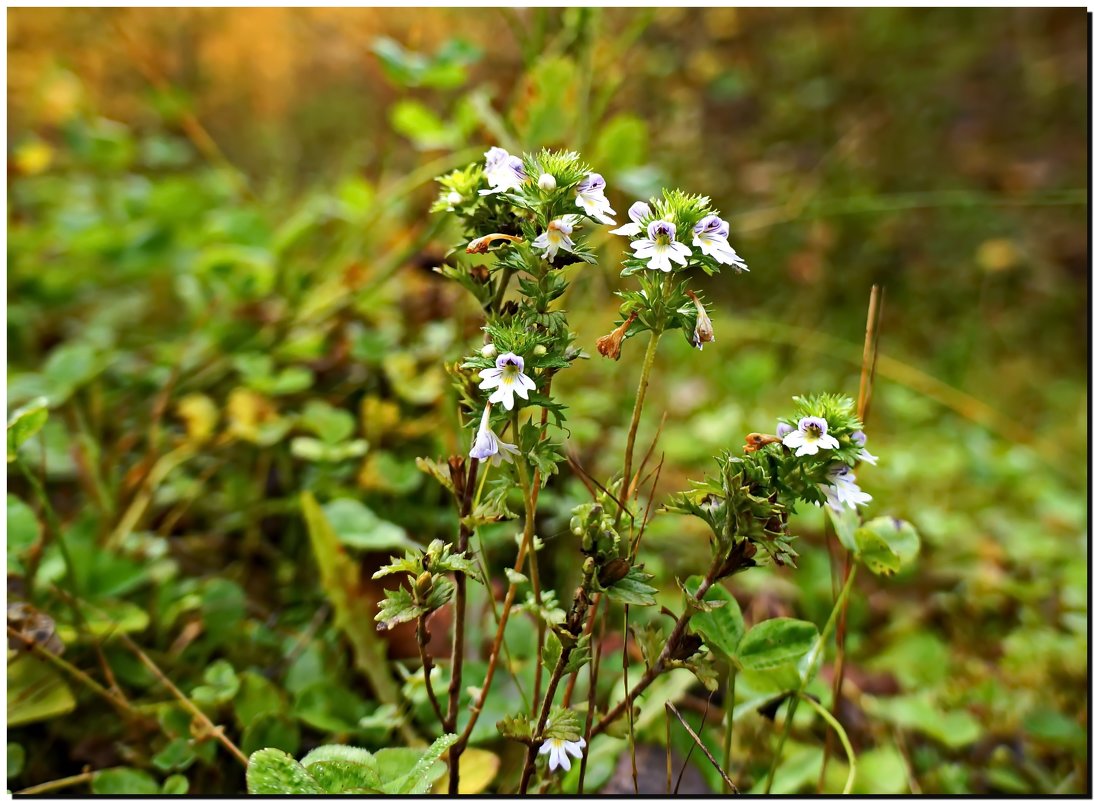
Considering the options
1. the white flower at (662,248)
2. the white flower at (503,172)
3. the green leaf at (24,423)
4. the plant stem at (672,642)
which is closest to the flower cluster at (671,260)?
the white flower at (662,248)

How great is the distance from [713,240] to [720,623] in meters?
0.41

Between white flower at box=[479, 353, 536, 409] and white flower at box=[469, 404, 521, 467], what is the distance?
3cm

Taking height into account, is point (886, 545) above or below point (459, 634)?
above

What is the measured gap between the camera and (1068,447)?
92.4 inches

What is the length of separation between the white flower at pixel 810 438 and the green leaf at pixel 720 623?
21 cm

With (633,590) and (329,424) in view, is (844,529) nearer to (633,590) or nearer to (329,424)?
(633,590)

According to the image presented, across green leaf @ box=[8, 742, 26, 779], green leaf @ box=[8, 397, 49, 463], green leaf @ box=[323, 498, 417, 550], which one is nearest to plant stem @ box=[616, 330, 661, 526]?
green leaf @ box=[323, 498, 417, 550]

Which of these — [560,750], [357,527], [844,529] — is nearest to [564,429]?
[560,750]

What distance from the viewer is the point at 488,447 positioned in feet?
Answer: 2.26

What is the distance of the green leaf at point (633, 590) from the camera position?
27.5 inches

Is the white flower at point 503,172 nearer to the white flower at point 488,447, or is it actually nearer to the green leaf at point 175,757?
the white flower at point 488,447

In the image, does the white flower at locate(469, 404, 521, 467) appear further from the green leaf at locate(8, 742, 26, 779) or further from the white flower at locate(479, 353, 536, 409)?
the green leaf at locate(8, 742, 26, 779)

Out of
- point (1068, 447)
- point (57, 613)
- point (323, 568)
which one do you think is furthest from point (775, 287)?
point (57, 613)

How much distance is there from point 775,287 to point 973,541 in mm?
1269
